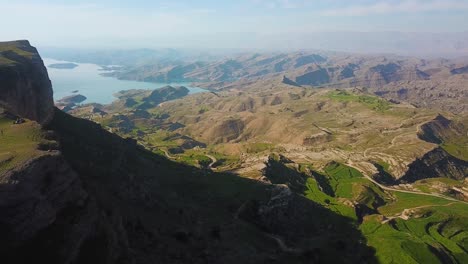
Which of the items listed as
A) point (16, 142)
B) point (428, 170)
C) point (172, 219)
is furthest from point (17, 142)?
point (428, 170)

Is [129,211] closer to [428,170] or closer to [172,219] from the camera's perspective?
[172,219]

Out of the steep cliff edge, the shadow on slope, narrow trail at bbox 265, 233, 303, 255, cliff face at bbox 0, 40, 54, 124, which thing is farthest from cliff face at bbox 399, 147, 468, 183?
cliff face at bbox 0, 40, 54, 124

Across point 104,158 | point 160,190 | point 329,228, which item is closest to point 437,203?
point 329,228

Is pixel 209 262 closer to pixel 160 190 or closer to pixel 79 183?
pixel 79 183

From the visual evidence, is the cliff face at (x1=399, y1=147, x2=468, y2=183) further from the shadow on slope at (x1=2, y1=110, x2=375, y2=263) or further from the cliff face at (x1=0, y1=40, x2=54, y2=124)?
the cliff face at (x1=0, y1=40, x2=54, y2=124)

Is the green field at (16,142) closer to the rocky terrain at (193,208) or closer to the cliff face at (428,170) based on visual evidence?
the rocky terrain at (193,208)
